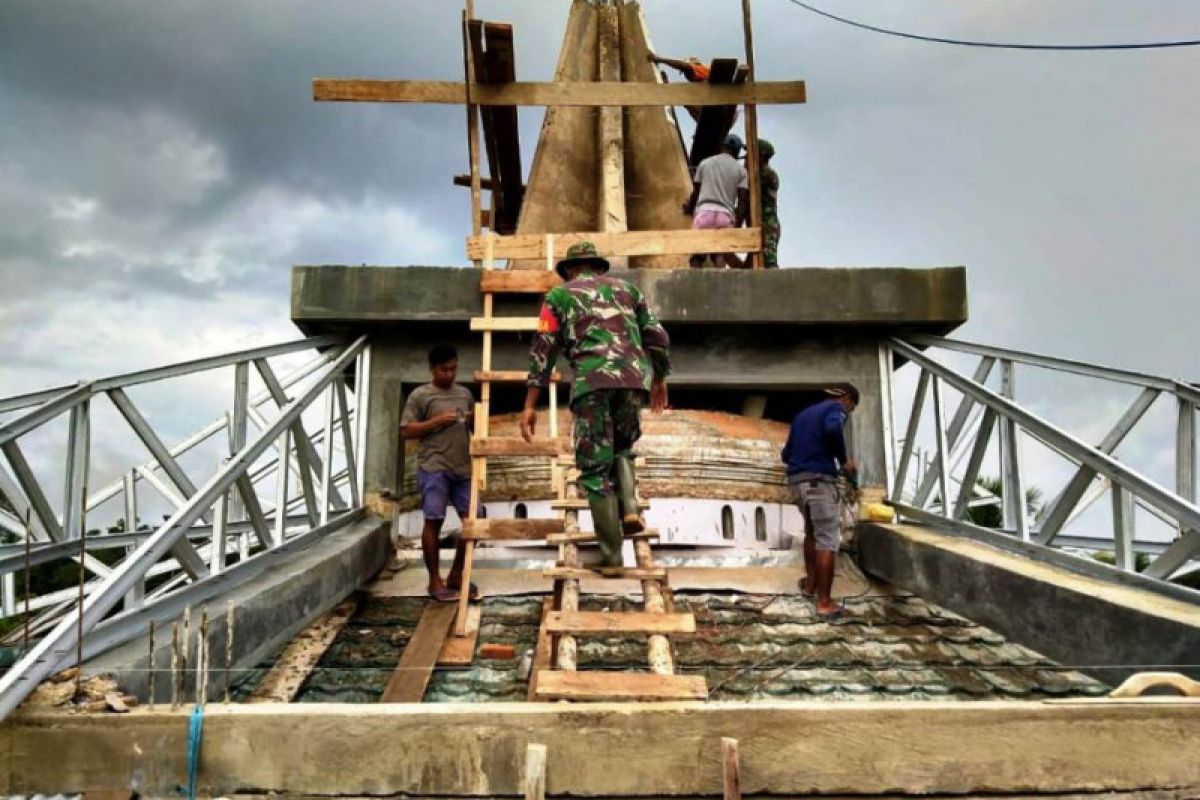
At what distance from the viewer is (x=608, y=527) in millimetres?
5195

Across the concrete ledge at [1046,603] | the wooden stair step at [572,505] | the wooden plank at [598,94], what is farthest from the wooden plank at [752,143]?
the wooden stair step at [572,505]

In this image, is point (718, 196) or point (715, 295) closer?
point (715, 295)

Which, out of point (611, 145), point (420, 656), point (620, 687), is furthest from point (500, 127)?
point (620, 687)

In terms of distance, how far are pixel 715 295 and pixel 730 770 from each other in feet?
16.2

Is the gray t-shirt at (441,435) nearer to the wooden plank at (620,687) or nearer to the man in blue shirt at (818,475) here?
the man in blue shirt at (818,475)

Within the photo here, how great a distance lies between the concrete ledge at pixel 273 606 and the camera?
3.84m

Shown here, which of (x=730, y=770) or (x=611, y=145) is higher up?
(x=611, y=145)

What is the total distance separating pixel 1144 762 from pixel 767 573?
3973 mm

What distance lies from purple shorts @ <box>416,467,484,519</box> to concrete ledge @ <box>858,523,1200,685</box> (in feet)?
10.4

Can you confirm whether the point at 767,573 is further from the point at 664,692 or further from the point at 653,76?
the point at 653,76

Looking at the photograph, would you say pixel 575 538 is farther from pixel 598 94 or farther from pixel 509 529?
pixel 598 94

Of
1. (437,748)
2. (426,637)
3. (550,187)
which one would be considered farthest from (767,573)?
(550,187)

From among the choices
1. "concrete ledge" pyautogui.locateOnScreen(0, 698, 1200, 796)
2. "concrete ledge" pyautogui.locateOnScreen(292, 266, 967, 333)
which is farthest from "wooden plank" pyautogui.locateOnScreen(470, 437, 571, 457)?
"concrete ledge" pyautogui.locateOnScreen(0, 698, 1200, 796)

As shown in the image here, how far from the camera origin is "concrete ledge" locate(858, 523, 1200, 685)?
167 inches
